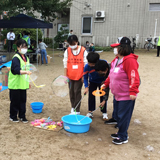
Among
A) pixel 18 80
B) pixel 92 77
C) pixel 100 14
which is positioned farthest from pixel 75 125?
pixel 100 14

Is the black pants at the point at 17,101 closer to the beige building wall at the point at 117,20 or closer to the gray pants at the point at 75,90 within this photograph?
the gray pants at the point at 75,90

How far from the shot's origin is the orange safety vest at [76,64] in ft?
13.1

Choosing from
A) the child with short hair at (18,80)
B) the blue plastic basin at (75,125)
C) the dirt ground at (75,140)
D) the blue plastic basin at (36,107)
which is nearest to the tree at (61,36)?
the dirt ground at (75,140)

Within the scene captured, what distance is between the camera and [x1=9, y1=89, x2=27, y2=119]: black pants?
12.2 ft

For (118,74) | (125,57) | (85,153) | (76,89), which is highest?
(125,57)

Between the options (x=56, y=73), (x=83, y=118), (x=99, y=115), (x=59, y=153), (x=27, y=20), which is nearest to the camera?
(x=59, y=153)

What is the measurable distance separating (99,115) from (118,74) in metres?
1.76

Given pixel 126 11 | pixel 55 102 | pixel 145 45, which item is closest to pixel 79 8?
pixel 126 11

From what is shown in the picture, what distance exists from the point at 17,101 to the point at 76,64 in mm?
1343

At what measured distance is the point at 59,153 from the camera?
291cm

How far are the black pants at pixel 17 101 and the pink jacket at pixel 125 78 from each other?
1.75 m

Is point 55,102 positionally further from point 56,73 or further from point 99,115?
point 56,73

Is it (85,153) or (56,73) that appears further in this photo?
(56,73)

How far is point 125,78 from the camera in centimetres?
298
